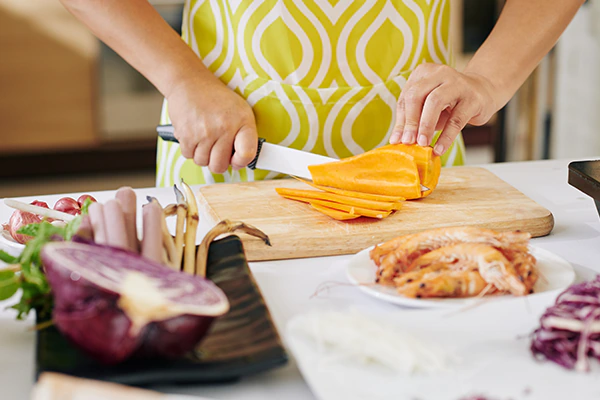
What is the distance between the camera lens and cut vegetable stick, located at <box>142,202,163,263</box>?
93 cm

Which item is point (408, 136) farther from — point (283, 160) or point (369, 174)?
Answer: point (283, 160)

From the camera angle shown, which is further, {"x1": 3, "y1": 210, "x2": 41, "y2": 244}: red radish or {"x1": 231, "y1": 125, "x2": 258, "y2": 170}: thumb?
{"x1": 231, "y1": 125, "x2": 258, "y2": 170}: thumb

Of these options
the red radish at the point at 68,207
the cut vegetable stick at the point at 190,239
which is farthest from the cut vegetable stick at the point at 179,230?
the red radish at the point at 68,207

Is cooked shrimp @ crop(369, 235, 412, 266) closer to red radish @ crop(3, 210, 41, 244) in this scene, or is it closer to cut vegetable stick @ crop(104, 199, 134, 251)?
cut vegetable stick @ crop(104, 199, 134, 251)

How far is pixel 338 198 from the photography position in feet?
4.62

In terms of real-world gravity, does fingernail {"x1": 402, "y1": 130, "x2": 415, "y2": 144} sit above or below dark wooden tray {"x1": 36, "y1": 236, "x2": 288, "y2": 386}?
above

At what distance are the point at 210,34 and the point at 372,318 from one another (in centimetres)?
112

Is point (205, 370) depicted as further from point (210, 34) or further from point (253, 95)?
point (210, 34)

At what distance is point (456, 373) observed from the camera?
2.55ft

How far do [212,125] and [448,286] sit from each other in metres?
0.77

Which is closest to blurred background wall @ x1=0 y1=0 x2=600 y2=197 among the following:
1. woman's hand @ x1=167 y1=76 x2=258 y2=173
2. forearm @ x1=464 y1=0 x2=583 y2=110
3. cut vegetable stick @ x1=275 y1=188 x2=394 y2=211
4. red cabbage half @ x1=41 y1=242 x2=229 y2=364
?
forearm @ x1=464 y1=0 x2=583 y2=110

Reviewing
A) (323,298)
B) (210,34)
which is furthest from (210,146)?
(323,298)

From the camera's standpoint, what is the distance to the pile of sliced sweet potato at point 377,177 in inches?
57.3

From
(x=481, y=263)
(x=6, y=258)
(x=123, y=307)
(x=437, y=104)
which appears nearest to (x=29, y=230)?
(x=6, y=258)
